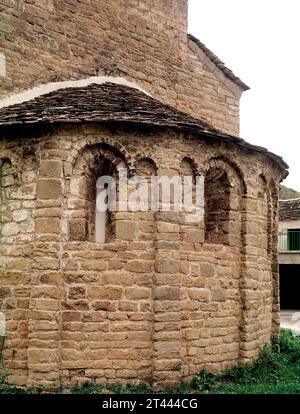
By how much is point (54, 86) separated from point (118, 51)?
1787 mm

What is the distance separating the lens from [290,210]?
22469 millimetres

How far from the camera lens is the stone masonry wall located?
7.00 m

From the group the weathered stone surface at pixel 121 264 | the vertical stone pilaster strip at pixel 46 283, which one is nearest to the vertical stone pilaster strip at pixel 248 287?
the weathered stone surface at pixel 121 264

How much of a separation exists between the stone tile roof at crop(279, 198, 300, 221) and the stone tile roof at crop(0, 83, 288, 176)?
13.6 m

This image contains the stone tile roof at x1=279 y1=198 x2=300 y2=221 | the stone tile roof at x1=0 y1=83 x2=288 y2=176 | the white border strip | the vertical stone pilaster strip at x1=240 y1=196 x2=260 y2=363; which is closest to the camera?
the stone tile roof at x1=0 y1=83 x2=288 y2=176

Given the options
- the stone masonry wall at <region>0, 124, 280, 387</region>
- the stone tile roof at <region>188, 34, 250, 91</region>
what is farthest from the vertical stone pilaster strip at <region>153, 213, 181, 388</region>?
the stone tile roof at <region>188, 34, 250, 91</region>

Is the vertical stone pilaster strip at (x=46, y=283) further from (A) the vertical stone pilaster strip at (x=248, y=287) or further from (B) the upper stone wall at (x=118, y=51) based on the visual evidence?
(A) the vertical stone pilaster strip at (x=248, y=287)

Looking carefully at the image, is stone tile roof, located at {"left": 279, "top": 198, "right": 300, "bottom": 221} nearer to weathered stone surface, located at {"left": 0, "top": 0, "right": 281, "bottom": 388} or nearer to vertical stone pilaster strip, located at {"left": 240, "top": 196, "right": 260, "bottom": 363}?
vertical stone pilaster strip, located at {"left": 240, "top": 196, "right": 260, "bottom": 363}

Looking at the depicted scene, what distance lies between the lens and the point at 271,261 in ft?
32.5

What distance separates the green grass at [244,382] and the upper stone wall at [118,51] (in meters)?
4.72

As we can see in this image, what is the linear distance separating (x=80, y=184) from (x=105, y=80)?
3294mm

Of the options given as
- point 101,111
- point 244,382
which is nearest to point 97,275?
point 101,111

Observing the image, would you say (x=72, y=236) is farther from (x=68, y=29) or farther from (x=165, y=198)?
(x=68, y=29)

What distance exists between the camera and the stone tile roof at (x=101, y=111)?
7.14 metres
